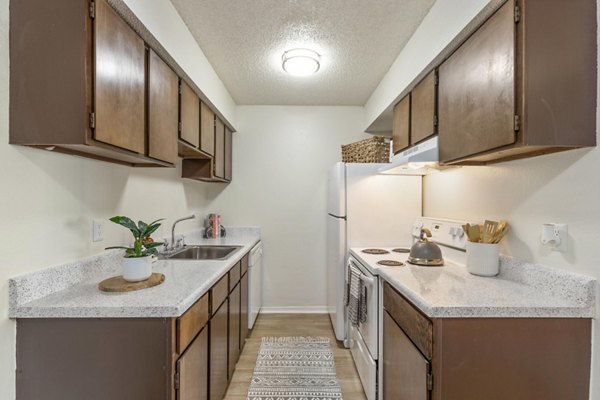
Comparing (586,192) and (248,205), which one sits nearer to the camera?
(586,192)

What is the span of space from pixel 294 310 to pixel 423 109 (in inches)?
101

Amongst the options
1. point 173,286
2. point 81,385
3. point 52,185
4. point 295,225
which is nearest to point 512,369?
point 173,286

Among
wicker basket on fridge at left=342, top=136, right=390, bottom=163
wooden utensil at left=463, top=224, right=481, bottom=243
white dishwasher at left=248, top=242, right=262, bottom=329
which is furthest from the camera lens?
white dishwasher at left=248, top=242, right=262, bottom=329

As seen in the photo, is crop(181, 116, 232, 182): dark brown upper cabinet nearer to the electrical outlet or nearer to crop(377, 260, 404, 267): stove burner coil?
the electrical outlet

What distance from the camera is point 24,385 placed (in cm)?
109

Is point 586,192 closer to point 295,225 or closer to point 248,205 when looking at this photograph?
point 295,225

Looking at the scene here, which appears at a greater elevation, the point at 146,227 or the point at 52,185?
the point at 52,185

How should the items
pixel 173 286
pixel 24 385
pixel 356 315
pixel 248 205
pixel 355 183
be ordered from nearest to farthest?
pixel 24 385, pixel 173 286, pixel 356 315, pixel 355 183, pixel 248 205

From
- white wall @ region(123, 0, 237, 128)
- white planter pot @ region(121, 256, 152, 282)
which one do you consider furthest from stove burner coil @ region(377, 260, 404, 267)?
white wall @ region(123, 0, 237, 128)

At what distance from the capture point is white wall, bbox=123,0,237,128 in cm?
144

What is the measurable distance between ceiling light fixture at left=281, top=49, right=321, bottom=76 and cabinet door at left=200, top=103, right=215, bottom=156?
0.75m

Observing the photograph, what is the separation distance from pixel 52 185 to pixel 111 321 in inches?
25.0

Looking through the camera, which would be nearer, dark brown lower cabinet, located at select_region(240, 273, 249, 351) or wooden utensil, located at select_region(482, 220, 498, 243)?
wooden utensil, located at select_region(482, 220, 498, 243)

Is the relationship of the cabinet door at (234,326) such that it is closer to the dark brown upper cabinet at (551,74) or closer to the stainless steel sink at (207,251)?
the stainless steel sink at (207,251)
